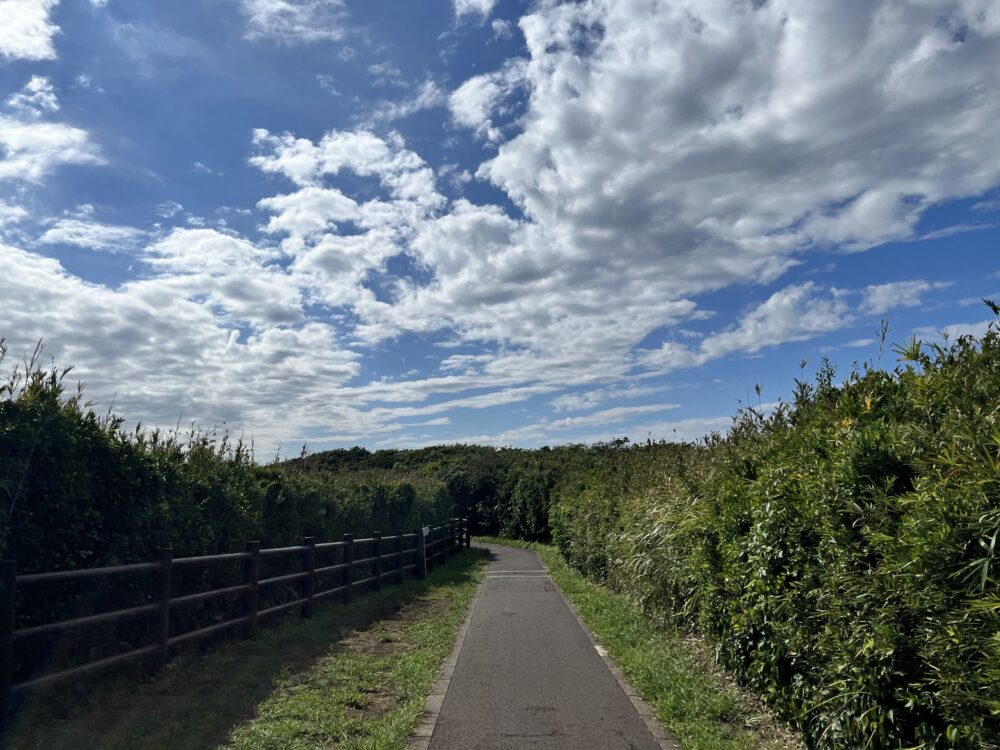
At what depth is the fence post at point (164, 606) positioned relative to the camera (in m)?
7.03

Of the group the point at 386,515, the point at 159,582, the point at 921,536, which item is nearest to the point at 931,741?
the point at 921,536

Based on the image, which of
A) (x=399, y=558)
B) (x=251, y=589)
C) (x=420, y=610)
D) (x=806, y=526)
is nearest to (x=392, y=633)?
(x=251, y=589)

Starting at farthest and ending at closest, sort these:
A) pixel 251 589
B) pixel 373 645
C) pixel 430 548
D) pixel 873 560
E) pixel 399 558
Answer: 1. pixel 430 548
2. pixel 399 558
3. pixel 373 645
4. pixel 251 589
5. pixel 873 560

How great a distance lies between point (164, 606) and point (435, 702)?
278 cm

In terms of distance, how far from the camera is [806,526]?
4711 mm

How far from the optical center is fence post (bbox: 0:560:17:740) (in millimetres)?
5043

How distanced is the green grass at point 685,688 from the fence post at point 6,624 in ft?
16.0

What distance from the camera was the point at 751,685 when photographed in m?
6.17

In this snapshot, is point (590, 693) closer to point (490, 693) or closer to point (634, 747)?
point (490, 693)

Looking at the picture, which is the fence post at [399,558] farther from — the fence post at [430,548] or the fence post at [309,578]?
the fence post at [309,578]

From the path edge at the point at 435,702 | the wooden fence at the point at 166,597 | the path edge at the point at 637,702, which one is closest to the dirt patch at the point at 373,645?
the path edge at the point at 435,702

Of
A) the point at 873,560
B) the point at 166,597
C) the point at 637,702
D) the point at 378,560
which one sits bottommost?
the point at 637,702

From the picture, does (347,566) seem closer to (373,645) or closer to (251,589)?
(373,645)

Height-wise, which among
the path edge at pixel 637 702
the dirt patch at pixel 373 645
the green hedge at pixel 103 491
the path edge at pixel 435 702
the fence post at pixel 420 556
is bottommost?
the path edge at pixel 637 702
